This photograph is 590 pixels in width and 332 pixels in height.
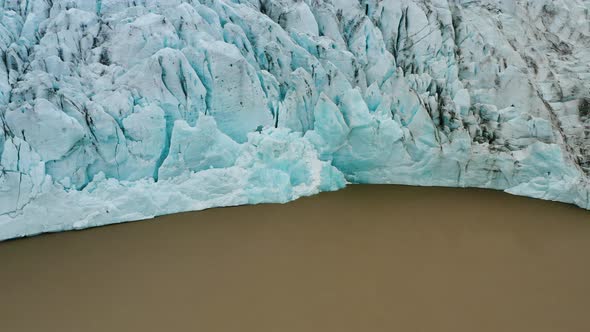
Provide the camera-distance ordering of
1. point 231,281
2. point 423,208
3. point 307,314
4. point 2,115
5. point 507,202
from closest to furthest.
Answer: point 307,314 < point 231,281 < point 2,115 < point 423,208 < point 507,202

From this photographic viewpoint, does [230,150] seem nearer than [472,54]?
Yes

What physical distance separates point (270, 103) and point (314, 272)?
152 inches

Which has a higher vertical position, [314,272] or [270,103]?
[270,103]

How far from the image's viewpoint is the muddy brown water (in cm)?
395

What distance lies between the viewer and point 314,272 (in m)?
4.83

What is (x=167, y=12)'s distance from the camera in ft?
25.9

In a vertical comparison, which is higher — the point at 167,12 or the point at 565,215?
the point at 167,12

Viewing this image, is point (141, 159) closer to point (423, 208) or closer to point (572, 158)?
point (423, 208)

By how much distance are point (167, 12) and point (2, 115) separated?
3323 millimetres

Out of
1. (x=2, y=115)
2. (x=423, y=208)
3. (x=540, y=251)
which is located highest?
(x=2, y=115)

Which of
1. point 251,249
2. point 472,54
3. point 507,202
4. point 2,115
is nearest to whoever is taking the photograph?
point 251,249

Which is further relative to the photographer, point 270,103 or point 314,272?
point 270,103

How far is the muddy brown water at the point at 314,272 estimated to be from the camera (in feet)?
13.0

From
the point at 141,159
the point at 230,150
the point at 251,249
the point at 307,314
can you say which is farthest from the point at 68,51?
the point at 307,314
